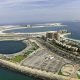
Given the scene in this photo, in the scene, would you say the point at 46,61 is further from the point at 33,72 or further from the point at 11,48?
the point at 11,48

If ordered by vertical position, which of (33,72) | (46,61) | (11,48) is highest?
(46,61)

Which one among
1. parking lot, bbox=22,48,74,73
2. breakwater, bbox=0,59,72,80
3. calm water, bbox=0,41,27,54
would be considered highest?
parking lot, bbox=22,48,74,73

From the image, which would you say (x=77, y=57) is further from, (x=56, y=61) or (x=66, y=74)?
Answer: (x=66, y=74)

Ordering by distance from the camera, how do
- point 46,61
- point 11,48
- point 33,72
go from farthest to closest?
point 11,48, point 46,61, point 33,72

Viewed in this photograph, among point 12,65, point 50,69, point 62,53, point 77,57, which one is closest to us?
point 50,69

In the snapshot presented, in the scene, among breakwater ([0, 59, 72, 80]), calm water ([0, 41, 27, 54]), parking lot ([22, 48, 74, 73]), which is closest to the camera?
breakwater ([0, 59, 72, 80])

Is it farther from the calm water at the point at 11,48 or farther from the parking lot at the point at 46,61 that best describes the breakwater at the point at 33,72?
the calm water at the point at 11,48

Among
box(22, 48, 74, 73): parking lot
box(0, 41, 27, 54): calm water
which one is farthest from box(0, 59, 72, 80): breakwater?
box(0, 41, 27, 54): calm water

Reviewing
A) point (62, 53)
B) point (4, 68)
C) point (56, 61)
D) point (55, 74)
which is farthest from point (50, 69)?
point (62, 53)

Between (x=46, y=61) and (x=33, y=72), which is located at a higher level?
(x=46, y=61)

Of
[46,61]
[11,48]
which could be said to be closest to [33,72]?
[46,61]

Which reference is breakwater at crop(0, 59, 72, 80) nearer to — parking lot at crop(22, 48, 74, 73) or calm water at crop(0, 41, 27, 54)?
parking lot at crop(22, 48, 74, 73)
